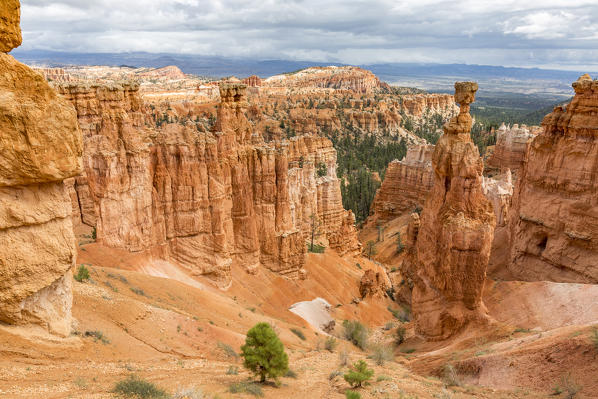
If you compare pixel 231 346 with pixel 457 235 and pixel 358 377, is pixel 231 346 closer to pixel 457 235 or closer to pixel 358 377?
pixel 358 377

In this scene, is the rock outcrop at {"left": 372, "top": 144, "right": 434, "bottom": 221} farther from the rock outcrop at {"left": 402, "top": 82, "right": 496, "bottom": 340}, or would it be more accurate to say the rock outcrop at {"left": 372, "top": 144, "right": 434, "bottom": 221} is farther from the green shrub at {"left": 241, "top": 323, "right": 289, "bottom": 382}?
the green shrub at {"left": 241, "top": 323, "right": 289, "bottom": 382}

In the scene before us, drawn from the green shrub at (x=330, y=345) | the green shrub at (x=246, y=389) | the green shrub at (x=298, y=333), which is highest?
the green shrub at (x=246, y=389)

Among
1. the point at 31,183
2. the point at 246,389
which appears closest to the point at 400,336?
the point at 246,389

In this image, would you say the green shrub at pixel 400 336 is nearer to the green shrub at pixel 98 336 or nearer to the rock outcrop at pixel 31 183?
the green shrub at pixel 98 336

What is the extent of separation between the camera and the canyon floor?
9.51m

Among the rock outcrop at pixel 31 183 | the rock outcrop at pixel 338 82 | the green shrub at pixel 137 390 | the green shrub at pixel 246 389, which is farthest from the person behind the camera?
the rock outcrop at pixel 338 82

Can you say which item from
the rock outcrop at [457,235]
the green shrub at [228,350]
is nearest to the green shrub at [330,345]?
the rock outcrop at [457,235]

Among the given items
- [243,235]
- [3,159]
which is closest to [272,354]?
[3,159]

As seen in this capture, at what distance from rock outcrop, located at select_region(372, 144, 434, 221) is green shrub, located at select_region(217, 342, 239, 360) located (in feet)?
137

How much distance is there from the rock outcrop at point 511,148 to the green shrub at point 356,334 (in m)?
39.6

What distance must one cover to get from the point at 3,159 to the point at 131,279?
12.0m

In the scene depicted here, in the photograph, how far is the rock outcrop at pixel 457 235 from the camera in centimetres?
2008

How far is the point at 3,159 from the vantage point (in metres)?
7.94

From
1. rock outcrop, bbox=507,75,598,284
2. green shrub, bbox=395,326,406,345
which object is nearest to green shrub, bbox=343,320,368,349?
green shrub, bbox=395,326,406,345
